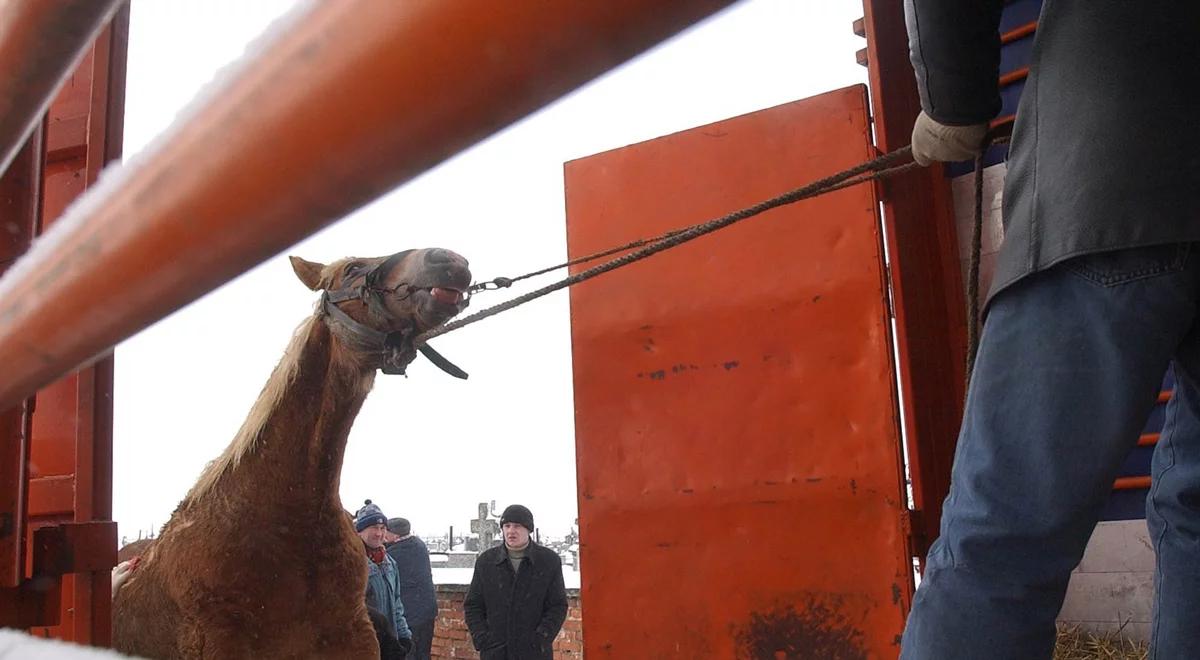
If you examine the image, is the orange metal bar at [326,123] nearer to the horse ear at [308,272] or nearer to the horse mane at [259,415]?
the horse mane at [259,415]

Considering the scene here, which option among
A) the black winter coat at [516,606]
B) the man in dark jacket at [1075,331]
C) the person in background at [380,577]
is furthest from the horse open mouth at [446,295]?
the black winter coat at [516,606]

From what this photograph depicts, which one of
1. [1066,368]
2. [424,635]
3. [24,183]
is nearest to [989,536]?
[1066,368]

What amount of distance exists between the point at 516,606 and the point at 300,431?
2721mm

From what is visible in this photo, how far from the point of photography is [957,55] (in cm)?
110

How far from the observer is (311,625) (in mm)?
2920

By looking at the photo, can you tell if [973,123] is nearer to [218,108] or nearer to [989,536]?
[989,536]

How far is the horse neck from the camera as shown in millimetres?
3021

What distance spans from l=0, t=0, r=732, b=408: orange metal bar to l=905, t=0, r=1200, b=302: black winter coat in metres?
0.78

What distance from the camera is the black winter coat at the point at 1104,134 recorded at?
36.5 inches

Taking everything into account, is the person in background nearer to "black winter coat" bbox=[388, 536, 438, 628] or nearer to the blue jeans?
"black winter coat" bbox=[388, 536, 438, 628]

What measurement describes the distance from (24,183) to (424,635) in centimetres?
524

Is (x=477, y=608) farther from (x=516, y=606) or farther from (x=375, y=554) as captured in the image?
(x=375, y=554)

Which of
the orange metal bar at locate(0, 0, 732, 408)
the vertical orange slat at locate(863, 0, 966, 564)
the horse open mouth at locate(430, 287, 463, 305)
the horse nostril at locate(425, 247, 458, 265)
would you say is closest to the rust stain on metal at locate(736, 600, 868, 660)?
the vertical orange slat at locate(863, 0, 966, 564)

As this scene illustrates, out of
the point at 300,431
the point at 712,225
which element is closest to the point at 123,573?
the point at 300,431
